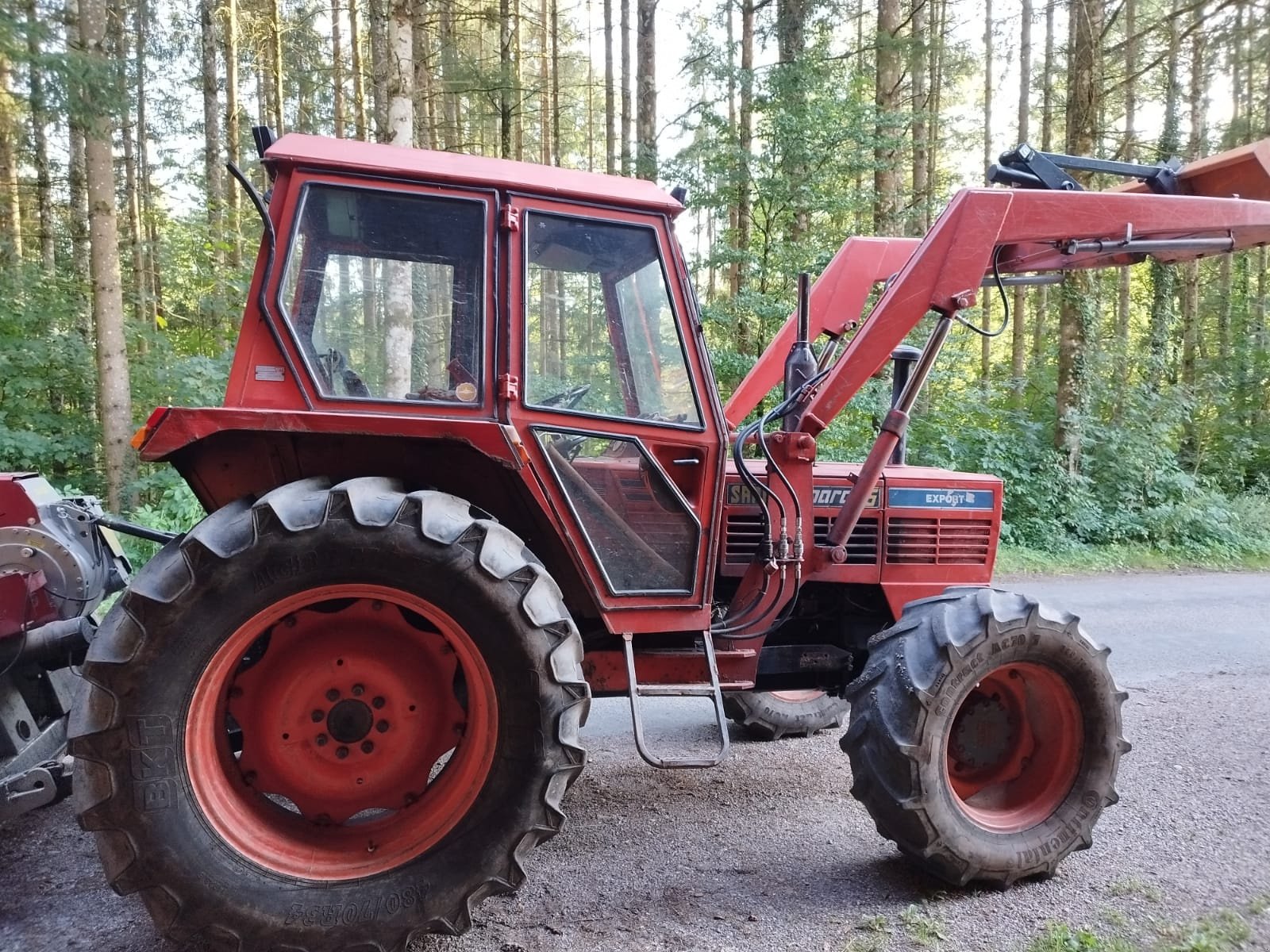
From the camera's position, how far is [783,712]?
422 cm

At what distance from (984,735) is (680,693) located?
3.80 ft

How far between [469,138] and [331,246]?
18.0 metres

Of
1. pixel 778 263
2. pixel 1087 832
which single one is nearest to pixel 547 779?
pixel 1087 832

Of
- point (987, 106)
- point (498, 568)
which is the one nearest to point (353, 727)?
point (498, 568)

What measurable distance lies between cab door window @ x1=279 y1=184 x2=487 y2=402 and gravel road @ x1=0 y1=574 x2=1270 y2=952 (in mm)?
1695

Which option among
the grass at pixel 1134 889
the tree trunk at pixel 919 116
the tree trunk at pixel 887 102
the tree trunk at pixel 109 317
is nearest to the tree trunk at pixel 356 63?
the tree trunk at pixel 109 317

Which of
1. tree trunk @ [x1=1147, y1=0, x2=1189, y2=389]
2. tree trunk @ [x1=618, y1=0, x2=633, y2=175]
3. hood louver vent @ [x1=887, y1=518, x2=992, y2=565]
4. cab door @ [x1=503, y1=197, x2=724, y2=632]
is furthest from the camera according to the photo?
tree trunk @ [x1=618, y1=0, x2=633, y2=175]

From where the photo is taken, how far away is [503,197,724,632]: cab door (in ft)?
9.28

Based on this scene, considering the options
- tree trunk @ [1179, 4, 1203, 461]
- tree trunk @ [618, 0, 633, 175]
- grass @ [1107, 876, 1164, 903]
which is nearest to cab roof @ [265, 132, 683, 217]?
grass @ [1107, 876, 1164, 903]

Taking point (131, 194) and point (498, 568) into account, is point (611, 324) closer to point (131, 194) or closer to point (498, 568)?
point (498, 568)

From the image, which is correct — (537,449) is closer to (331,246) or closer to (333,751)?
(331,246)

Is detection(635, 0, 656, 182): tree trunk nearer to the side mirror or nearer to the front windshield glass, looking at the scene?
the side mirror

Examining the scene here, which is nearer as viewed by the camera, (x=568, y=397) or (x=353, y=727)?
(x=353, y=727)

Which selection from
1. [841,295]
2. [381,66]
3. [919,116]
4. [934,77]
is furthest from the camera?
[934,77]
